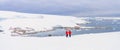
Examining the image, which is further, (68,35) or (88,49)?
(68,35)

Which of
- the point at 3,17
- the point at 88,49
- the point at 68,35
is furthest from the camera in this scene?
the point at 3,17

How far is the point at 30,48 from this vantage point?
45.3ft

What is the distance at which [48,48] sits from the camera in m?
14.0

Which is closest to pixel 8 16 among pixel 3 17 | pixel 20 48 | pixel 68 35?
pixel 3 17

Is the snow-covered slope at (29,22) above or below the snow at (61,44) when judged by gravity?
below

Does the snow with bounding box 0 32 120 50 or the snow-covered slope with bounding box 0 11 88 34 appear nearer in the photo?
the snow with bounding box 0 32 120 50

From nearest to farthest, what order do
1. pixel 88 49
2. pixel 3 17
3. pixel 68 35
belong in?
1. pixel 88 49
2. pixel 68 35
3. pixel 3 17

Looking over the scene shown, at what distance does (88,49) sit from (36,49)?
236 cm

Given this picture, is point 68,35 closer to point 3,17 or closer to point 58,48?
point 58,48

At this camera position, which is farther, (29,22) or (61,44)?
(29,22)

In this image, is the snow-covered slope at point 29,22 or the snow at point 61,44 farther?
the snow-covered slope at point 29,22

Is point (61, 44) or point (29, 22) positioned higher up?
point (61, 44)

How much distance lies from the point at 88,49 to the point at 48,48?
1.91 m

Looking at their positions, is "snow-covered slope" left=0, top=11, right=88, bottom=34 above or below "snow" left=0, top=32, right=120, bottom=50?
below
